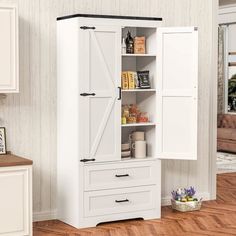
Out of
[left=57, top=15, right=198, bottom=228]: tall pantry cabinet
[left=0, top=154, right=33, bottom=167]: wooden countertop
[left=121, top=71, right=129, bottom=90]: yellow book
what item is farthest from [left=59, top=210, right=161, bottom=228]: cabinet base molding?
[left=121, top=71, right=129, bottom=90]: yellow book

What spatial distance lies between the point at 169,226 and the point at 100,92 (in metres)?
1.39

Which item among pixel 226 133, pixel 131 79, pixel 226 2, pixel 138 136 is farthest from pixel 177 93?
pixel 226 2

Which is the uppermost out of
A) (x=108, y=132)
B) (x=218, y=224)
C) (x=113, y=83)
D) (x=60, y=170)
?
(x=113, y=83)

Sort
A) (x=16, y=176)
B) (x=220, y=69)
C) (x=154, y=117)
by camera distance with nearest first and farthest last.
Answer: (x=16, y=176) < (x=154, y=117) < (x=220, y=69)

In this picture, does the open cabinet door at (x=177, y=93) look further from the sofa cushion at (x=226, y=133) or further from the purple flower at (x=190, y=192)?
the sofa cushion at (x=226, y=133)

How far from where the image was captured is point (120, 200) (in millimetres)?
5852

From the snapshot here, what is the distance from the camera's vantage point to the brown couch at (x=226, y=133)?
11.3 metres

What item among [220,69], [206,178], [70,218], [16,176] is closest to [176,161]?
[206,178]

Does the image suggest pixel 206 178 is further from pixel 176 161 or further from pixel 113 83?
pixel 113 83

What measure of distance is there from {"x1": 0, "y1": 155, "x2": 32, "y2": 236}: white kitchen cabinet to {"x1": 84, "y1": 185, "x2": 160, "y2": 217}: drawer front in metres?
0.68

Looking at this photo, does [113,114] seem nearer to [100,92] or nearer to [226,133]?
[100,92]

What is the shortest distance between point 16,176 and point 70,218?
0.90 m

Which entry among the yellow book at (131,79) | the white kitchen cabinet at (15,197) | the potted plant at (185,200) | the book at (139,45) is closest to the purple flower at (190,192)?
the potted plant at (185,200)

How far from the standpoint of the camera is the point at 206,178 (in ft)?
22.7
